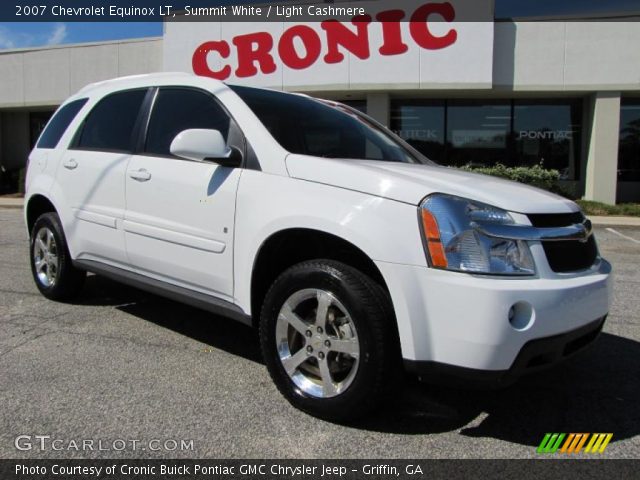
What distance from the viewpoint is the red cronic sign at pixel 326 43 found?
15125mm

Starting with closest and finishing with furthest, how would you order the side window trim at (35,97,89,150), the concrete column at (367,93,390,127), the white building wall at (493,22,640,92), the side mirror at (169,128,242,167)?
the side mirror at (169,128,242,167) → the side window trim at (35,97,89,150) → the white building wall at (493,22,640,92) → the concrete column at (367,93,390,127)

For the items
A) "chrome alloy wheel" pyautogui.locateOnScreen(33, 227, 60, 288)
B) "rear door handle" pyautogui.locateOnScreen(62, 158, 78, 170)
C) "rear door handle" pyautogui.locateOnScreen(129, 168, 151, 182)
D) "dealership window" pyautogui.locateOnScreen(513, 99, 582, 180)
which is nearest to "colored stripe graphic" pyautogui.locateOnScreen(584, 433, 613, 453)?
"rear door handle" pyautogui.locateOnScreen(129, 168, 151, 182)

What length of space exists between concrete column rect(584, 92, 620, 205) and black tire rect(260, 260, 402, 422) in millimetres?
14974

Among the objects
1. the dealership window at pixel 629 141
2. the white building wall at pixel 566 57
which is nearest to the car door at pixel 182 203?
the white building wall at pixel 566 57

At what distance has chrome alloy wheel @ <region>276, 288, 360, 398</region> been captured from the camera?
2.84 meters

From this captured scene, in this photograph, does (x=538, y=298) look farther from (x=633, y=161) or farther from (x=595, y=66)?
(x=633, y=161)

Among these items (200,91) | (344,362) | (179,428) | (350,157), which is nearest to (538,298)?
(344,362)

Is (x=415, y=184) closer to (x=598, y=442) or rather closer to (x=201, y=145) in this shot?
(x=201, y=145)

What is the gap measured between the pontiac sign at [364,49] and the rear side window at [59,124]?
11.3 metres

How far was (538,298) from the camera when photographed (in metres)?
2.52

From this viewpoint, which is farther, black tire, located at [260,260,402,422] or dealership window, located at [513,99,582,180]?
dealership window, located at [513,99,582,180]

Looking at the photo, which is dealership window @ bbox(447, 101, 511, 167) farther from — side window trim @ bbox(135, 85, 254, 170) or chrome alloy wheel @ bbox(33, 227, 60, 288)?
side window trim @ bbox(135, 85, 254, 170)

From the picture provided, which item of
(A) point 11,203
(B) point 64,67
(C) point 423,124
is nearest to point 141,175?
(C) point 423,124

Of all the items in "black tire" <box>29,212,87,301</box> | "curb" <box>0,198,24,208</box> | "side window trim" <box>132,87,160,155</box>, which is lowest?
"curb" <box>0,198,24,208</box>
